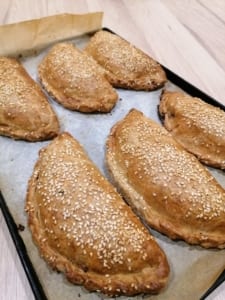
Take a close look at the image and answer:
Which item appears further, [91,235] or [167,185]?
[167,185]

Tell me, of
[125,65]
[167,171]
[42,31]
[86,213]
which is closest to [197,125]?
[167,171]

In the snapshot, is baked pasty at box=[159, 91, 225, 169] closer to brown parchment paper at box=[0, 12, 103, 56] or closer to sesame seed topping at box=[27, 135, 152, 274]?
sesame seed topping at box=[27, 135, 152, 274]

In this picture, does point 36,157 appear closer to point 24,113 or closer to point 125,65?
point 24,113

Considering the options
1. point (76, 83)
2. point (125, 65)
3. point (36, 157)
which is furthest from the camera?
point (125, 65)

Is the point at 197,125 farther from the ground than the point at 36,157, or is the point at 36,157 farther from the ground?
the point at 197,125

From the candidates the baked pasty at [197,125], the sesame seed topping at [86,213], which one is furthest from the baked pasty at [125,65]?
the sesame seed topping at [86,213]

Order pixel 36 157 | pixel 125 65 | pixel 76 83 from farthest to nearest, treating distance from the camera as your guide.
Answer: pixel 125 65, pixel 76 83, pixel 36 157

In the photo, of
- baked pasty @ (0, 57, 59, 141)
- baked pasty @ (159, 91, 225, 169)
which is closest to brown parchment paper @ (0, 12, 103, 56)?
baked pasty @ (0, 57, 59, 141)
